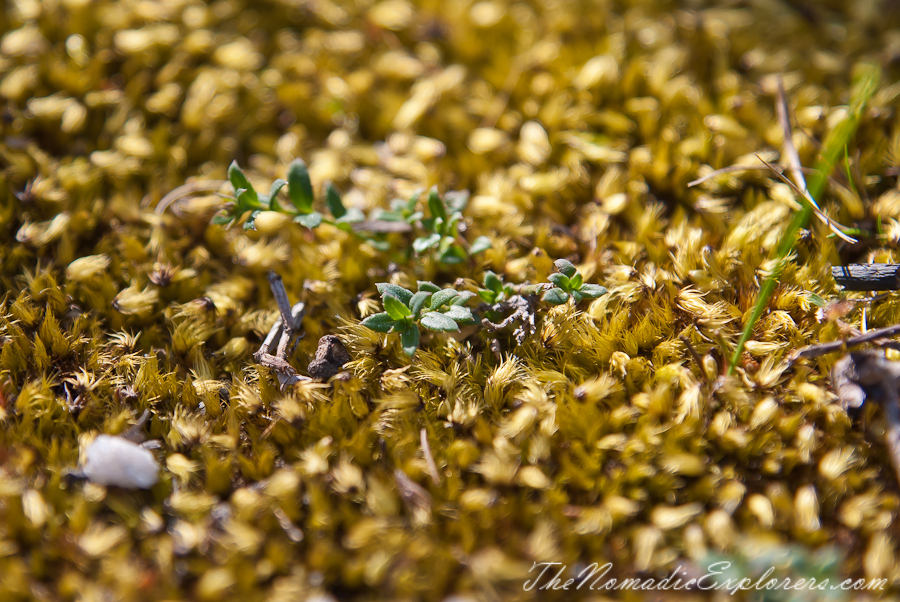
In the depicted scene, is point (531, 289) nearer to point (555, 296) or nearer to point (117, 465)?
point (555, 296)

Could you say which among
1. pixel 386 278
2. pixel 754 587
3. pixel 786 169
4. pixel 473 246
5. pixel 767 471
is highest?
pixel 786 169

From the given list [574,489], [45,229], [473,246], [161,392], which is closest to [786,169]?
[473,246]

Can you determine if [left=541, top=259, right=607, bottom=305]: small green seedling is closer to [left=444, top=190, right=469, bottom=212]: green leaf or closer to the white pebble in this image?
[left=444, top=190, right=469, bottom=212]: green leaf

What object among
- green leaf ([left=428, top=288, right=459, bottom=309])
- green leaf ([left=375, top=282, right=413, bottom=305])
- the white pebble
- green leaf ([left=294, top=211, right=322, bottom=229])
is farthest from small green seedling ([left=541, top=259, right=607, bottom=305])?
the white pebble

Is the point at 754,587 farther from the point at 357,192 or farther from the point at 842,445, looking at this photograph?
the point at 357,192

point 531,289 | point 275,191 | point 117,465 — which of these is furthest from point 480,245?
point 117,465

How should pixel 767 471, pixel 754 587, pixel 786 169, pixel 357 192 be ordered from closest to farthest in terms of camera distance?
pixel 754 587, pixel 767 471, pixel 786 169, pixel 357 192
